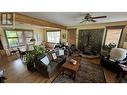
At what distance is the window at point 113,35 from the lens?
324cm

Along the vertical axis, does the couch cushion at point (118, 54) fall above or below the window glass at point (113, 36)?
below

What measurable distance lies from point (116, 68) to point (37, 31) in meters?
5.48

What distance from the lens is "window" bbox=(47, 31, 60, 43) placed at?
19.6ft

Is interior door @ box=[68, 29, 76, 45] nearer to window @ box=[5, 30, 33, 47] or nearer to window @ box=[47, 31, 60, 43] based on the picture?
window @ box=[47, 31, 60, 43]

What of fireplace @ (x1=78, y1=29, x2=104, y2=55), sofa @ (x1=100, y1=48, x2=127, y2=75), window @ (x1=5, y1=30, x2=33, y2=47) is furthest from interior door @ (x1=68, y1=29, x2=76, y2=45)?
window @ (x1=5, y1=30, x2=33, y2=47)

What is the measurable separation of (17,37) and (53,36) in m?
2.66

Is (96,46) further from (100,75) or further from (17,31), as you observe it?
(17,31)

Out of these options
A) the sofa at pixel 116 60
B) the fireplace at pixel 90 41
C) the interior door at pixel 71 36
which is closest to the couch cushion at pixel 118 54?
the sofa at pixel 116 60

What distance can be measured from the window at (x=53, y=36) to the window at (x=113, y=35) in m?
3.71

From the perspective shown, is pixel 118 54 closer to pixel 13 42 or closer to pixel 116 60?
pixel 116 60

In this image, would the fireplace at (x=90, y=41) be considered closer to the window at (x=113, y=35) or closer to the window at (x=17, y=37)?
the window at (x=113, y=35)

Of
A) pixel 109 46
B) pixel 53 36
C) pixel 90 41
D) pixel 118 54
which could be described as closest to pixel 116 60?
pixel 118 54
